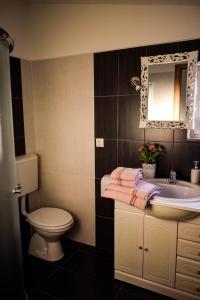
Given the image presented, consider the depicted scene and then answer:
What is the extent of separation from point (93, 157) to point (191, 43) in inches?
51.2

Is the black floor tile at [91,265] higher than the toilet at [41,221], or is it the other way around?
the toilet at [41,221]

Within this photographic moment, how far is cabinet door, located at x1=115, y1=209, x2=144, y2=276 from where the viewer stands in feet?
5.80

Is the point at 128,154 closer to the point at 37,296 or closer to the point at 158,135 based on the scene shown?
the point at 158,135

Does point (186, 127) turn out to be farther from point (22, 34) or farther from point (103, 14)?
point (22, 34)

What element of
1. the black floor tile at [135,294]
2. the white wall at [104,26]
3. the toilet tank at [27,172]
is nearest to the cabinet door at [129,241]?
the black floor tile at [135,294]

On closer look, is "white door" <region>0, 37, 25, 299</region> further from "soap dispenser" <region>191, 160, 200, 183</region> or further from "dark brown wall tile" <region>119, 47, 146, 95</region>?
"soap dispenser" <region>191, 160, 200, 183</region>

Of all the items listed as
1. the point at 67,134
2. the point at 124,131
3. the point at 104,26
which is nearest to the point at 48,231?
the point at 67,134

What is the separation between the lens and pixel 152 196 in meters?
1.63

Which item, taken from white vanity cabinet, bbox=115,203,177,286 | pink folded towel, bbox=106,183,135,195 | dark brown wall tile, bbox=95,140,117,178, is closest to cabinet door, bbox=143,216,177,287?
white vanity cabinet, bbox=115,203,177,286

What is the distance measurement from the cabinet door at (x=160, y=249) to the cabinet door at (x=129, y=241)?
1.9 inches

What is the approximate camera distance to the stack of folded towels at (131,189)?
5.25 ft

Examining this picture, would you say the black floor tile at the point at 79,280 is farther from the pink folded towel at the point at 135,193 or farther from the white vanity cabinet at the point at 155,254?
the pink folded towel at the point at 135,193

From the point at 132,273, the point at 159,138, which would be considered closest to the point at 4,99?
the point at 159,138

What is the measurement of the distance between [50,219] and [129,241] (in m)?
0.79
